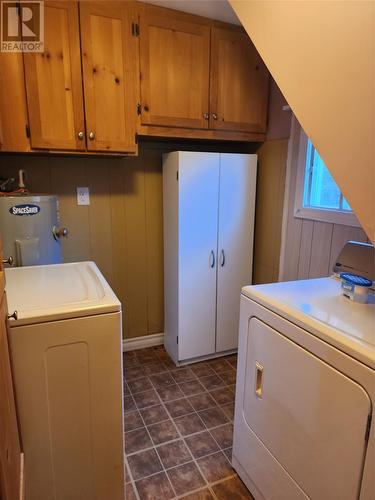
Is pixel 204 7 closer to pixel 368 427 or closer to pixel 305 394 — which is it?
pixel 305 394

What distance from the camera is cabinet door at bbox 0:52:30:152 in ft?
5.82

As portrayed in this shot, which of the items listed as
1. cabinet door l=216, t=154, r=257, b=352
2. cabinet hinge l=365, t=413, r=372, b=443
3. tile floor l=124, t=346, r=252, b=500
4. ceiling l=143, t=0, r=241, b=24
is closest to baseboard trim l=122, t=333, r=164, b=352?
tile floor l=124, t=346, r=252, b=500

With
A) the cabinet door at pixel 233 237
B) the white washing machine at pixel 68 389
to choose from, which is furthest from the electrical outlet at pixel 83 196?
the white washing machine at pixel 68 389

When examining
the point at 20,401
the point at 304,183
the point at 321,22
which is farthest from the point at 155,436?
the point at 321,22

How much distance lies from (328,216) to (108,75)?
5.28 ft

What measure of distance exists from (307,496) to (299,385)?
1.32 feet

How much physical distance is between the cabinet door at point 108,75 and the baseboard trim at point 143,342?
63.8 inches

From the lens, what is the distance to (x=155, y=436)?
6.26 ft

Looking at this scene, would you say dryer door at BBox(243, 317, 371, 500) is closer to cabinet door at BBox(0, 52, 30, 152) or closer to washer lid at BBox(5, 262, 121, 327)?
washer lid at BBox(5, 262, 121, 327)

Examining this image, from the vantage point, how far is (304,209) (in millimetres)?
2244

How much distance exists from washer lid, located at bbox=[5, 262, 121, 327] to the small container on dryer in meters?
0.96

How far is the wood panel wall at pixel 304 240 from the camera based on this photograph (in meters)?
2.02

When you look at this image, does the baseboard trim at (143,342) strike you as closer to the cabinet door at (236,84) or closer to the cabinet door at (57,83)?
the cabinet door at (57,83)

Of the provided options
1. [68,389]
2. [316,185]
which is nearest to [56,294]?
[68,389]
